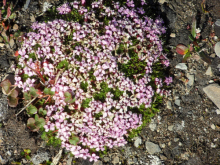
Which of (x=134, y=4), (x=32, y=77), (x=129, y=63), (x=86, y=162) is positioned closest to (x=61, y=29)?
(x=32, y=77)

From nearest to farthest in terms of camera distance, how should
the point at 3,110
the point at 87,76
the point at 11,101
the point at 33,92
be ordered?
1. the point at 33,92
2. the point at 87,76
3. the point at 11,101
4. the point at 3,110

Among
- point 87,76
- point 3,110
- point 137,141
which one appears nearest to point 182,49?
point 137,141

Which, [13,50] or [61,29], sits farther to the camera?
[13,50]

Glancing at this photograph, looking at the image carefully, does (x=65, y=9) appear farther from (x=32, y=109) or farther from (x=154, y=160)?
(x=154, y=160)

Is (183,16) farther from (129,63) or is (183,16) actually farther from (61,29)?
(61,29)

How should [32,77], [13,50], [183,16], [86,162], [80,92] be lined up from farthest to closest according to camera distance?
[183,16] < [13,50] < [86,162] < [32,77] < [80,92]

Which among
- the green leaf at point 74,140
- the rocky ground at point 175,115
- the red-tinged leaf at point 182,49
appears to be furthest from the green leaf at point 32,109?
the red-tinged leaf at point 182,49

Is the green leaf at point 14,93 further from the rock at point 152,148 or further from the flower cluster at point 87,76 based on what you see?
the rock at point 152,148
